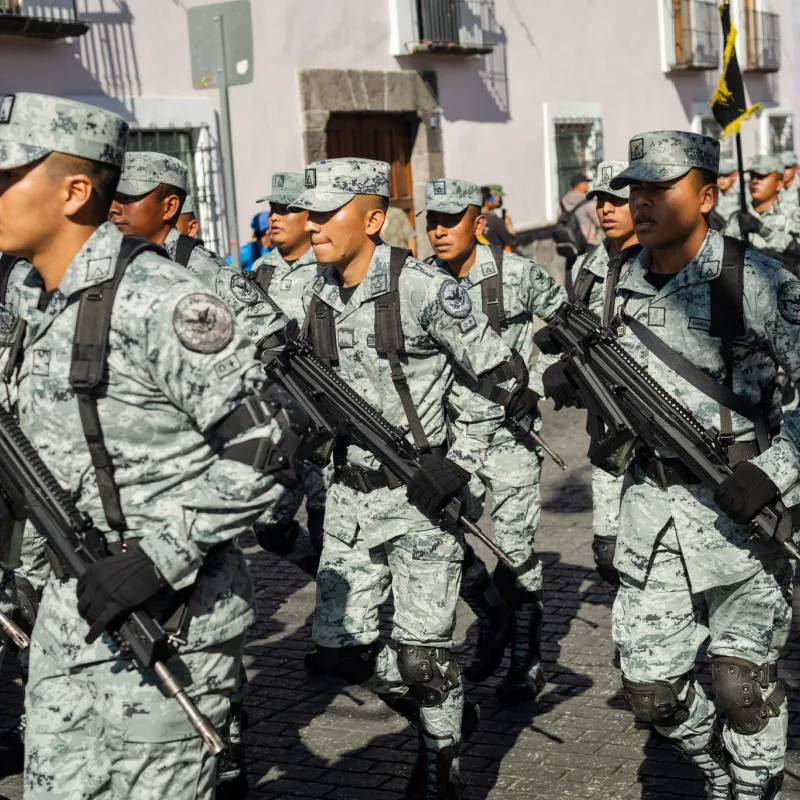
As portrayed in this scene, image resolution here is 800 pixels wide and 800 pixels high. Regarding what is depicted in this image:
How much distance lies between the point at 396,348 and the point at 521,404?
50.1 inches

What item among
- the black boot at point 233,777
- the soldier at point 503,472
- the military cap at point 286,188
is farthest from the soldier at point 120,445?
the military cap at point 286,188

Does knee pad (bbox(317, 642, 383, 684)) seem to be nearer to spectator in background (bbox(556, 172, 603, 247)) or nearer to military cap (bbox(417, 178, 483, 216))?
military cap (bbox(417, 178, 483, 216))

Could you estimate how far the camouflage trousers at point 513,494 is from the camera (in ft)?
20.5

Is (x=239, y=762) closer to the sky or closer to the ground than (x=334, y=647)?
closer to the ground

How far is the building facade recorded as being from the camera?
11.8 m

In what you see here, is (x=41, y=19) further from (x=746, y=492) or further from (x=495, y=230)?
(x=746, y=492)

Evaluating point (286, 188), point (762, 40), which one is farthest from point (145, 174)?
point (762, 40)

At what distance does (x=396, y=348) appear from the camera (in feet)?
15.7

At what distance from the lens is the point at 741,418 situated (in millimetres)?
4184

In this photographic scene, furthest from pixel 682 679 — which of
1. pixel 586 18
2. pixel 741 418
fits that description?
pixel 586 18

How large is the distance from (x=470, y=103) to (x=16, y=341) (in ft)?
47.9

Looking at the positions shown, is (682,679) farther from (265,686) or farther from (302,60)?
(302,60)

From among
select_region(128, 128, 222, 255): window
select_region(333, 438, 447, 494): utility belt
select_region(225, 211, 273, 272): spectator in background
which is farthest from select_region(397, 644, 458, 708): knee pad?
select_region(128, 128, 222, 255): window

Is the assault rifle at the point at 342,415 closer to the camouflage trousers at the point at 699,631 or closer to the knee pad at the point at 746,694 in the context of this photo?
the camouflage trousers at the point at 699,631
